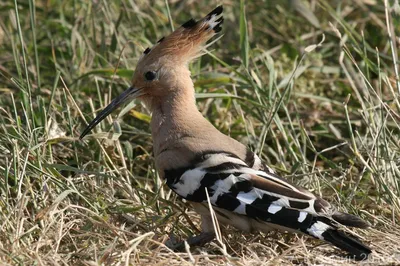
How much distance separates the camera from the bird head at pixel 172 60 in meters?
3.15

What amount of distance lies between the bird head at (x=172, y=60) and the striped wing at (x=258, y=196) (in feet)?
1.32

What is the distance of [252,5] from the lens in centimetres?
466

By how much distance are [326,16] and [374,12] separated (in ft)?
0.87

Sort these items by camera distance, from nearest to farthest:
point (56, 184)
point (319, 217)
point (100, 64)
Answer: point (319, 217)
point (56, 184)
point (100, 64)

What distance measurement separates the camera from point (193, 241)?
2.76m

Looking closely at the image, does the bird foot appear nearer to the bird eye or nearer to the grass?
the grass

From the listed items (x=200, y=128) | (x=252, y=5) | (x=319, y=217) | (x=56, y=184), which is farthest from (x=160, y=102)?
(x=252, y=5)

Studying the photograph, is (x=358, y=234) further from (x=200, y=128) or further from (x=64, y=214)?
(x=64, y=214)

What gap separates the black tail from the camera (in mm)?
2494

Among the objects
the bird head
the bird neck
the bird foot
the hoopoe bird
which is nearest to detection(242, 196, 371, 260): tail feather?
the hoopoe bird

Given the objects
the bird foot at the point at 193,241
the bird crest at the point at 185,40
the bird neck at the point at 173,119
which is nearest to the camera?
the bird foot at the point at 193,241

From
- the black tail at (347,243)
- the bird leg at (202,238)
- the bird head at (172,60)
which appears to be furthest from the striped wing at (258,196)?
the bird head at (172,60)

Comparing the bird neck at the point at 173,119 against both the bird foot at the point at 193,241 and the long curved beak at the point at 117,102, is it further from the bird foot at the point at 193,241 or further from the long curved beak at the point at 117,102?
the bird foot at the point at 193,241

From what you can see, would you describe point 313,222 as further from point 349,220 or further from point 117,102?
point 117,102
